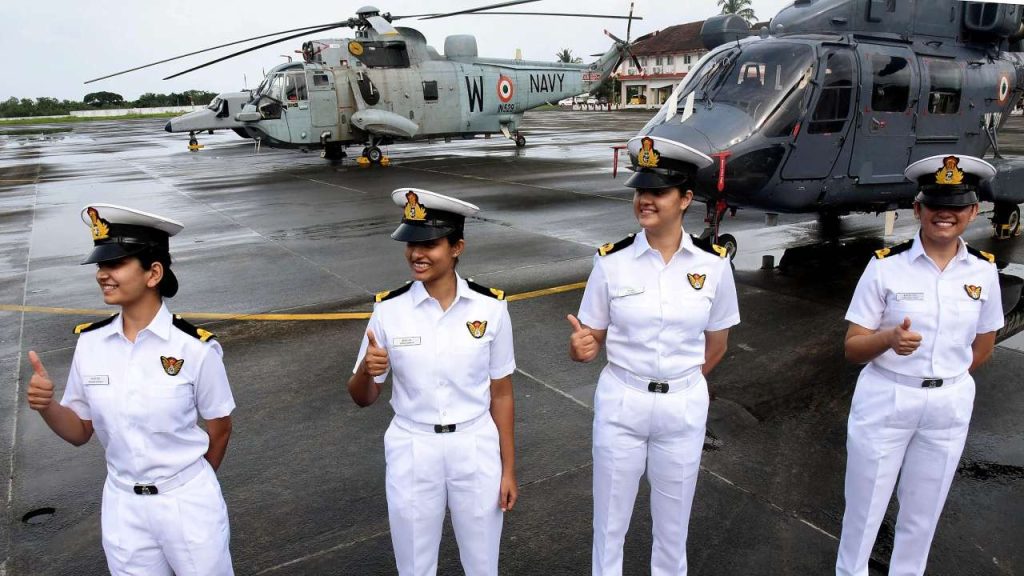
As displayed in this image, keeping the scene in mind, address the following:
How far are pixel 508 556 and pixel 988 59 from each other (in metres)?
10.3

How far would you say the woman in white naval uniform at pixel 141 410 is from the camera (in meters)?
2.63

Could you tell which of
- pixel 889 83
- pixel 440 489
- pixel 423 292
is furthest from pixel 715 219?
pixel 440 489

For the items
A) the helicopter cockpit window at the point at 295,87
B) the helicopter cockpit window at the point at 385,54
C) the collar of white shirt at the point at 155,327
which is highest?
the helicopter cockpit window at the point at 385,54

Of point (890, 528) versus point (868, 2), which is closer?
point (890, 528)

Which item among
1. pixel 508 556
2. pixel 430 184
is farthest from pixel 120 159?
pixel 508 556

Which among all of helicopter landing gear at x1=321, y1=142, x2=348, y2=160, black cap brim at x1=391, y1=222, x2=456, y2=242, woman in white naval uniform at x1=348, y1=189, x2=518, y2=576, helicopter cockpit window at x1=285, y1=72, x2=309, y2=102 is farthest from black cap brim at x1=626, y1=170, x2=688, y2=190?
helicopter landing gear at x1=321, y1=142, x2=348, y2=160

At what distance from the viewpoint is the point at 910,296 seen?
3.27 m

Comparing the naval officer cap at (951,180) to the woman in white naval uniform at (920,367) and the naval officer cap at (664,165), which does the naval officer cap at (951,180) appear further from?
the naval officer cap at (664,165)

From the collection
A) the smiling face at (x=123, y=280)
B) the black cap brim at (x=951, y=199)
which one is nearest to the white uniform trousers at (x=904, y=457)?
the black cap brim at (x=951, y=199)

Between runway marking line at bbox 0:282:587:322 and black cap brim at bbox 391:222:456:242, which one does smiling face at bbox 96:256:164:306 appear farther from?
runway marking line at bbox 0:282:587:322

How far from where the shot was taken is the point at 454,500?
293 centimetres

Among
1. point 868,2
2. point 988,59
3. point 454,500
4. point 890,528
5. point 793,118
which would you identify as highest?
point 868,2

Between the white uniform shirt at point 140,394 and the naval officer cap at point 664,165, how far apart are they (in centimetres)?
203

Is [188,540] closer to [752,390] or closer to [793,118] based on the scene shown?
[752,390]
